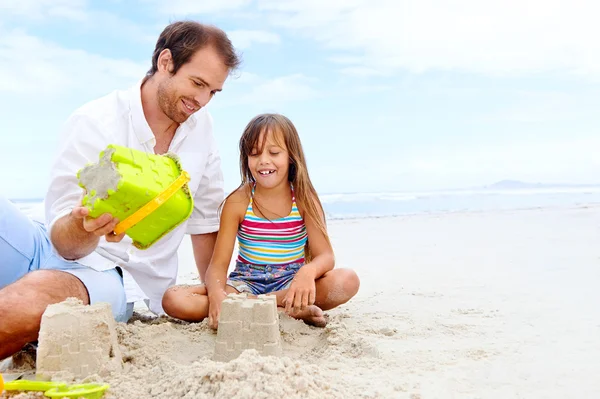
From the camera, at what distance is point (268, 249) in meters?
3.25

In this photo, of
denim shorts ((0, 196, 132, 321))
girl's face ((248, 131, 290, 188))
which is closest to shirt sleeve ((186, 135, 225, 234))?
girl's face ((248, 131, 290, 188))

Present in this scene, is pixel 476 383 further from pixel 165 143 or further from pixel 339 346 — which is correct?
pixel 165 143

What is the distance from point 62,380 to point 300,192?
1.72m

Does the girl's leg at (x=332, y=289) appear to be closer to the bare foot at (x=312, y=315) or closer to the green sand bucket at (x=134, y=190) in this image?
the bare foot at (x=312, y=315)

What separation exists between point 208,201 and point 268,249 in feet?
1.59

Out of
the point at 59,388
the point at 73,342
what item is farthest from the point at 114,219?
the point at 59,388

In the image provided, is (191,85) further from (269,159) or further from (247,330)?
(247,330)

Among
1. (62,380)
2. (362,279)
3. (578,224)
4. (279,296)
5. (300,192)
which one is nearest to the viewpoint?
(62,380)

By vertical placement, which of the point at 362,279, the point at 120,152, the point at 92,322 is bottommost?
the point at 362,279

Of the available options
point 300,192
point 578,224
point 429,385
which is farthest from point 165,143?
point 578,224

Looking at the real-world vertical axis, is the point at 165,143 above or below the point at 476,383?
above

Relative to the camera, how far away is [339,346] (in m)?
2.48

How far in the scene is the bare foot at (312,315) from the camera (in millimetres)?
2902

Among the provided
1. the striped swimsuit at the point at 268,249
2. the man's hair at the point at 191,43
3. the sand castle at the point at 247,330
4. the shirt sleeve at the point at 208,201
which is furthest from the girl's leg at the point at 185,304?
the man's hair at the point at 191,43
